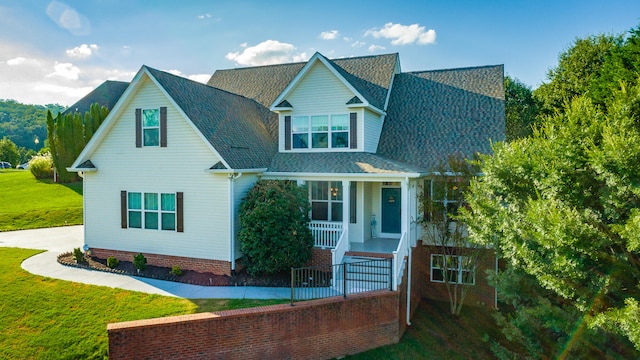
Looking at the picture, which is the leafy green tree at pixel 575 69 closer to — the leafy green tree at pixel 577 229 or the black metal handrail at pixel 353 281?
the leafy green tree at pixel 577 229

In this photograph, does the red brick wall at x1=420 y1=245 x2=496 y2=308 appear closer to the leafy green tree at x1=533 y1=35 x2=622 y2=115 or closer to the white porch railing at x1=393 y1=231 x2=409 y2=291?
the white porch railing at x1=393 y1=231 x2=409 y2=291

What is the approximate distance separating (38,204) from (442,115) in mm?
27652

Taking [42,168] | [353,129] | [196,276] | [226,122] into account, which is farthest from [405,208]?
[42,168]

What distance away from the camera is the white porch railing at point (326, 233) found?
13.6 meters

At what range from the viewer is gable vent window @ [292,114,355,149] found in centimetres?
1559

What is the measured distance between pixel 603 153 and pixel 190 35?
15.6 metres

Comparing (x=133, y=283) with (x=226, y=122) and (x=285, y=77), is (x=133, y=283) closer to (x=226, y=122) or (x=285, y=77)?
(x=226, y=122)

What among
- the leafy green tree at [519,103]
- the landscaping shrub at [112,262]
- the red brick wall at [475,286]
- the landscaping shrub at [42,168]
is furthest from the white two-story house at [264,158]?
the landscaping shrub at [42,168]

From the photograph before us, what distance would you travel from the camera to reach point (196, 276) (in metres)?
13.2

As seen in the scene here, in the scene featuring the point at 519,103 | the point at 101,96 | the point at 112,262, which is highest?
the point at 101,96

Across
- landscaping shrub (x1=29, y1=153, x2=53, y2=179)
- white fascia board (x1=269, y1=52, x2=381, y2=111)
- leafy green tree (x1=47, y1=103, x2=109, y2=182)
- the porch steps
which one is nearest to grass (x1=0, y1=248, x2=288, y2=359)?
the porch steps

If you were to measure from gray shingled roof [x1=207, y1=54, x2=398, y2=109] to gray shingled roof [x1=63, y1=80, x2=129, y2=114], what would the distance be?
114 ft

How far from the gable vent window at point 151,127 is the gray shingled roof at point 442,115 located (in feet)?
28.0

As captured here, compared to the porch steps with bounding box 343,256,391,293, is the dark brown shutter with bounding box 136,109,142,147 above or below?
above
